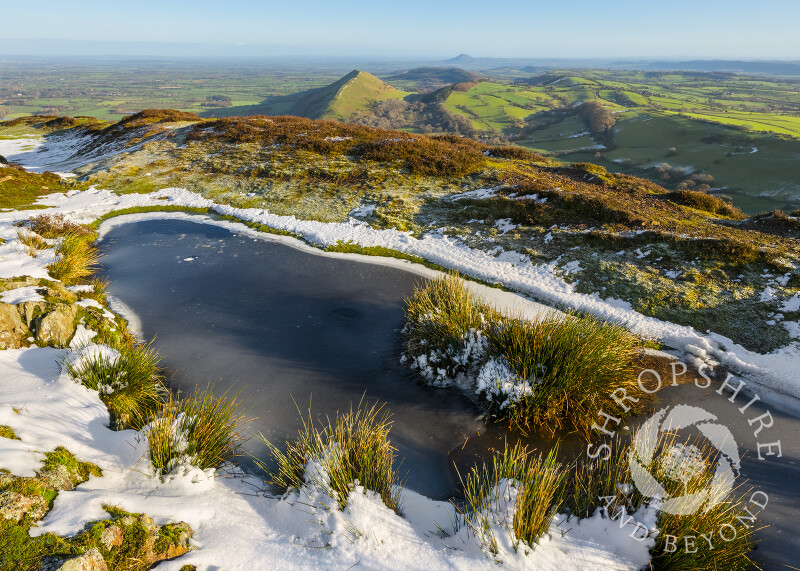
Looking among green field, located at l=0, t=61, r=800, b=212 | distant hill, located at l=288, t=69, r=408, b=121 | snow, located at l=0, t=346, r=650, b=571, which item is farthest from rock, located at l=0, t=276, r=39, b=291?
distant hill, located at l=288, t=69, r=408, b=121

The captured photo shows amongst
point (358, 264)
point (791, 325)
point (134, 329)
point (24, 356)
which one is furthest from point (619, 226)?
point (24, 356)

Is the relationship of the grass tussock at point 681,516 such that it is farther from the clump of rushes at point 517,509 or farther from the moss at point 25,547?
the moss at point 25,547

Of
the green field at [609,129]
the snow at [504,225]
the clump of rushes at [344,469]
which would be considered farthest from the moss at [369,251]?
the green field at [609,129]

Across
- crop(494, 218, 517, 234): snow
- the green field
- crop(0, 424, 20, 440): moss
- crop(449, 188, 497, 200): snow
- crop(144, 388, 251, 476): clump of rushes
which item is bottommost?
crop(144, 388, 251, 476): clump of rushes

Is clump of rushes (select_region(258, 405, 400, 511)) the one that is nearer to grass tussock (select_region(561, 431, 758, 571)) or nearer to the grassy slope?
grass tussock (select_region(561, 431, 758, 571))

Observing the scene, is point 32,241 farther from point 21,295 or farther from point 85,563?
point 85,563

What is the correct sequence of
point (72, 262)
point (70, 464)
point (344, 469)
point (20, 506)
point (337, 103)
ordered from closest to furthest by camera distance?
point (20, 506)
point (70, 464)
point (344, 469)
point (72, 262)
point (337, 103)

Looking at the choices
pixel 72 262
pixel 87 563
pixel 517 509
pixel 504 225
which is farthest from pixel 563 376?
pixel 72 262
